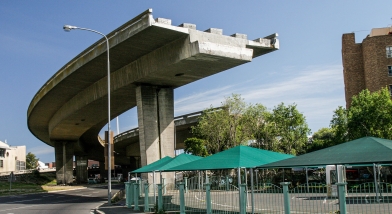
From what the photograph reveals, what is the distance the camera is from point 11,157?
97.2 metres

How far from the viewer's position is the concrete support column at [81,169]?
269 ft

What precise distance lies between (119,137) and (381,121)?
4470 centimetres

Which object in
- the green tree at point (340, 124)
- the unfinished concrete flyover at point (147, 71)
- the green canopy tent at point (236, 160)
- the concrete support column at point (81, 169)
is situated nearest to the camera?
the green canopy tent at point (236, 160)

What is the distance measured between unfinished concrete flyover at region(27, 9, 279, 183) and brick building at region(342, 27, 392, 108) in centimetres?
3513

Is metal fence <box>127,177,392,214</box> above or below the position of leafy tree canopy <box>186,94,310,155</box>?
below

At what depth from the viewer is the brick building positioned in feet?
192

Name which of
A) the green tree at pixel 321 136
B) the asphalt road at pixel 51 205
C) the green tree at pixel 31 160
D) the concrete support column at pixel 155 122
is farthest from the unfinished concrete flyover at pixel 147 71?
the green tree at pixel 31 160

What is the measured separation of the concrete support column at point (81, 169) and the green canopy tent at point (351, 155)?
73.1 metres

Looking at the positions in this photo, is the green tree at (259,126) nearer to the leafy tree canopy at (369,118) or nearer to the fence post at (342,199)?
the leafy tree canopy at (369,118)

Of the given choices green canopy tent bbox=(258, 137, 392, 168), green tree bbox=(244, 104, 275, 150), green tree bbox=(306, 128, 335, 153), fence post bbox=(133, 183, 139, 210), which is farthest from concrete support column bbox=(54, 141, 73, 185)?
green canopy tent bbox=(258, 137, 392, 168)

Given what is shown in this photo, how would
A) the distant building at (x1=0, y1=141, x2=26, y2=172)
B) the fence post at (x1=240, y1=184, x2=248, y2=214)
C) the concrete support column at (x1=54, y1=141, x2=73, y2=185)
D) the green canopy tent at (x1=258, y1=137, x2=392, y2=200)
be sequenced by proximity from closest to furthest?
the green canopy tent at (x1=258, y1=137, x2=392, y2=200), the fence post at (x1=240, y1=184, x2=248, y2=214), the concrete support column at (x1=54, y1=141, x2=73, y2=185), the distant building at (x1=0, y1=141, x2=26, y2=172)

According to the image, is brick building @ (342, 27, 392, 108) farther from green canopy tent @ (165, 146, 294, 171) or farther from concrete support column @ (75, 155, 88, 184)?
concrete support column @ (75, 155, 88, 184)

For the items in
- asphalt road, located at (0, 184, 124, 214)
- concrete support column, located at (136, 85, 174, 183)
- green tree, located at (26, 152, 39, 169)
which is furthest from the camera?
green tree, located at (26, 152, 39, 169)

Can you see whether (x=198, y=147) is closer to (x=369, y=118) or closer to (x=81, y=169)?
(x=369, y=118)
